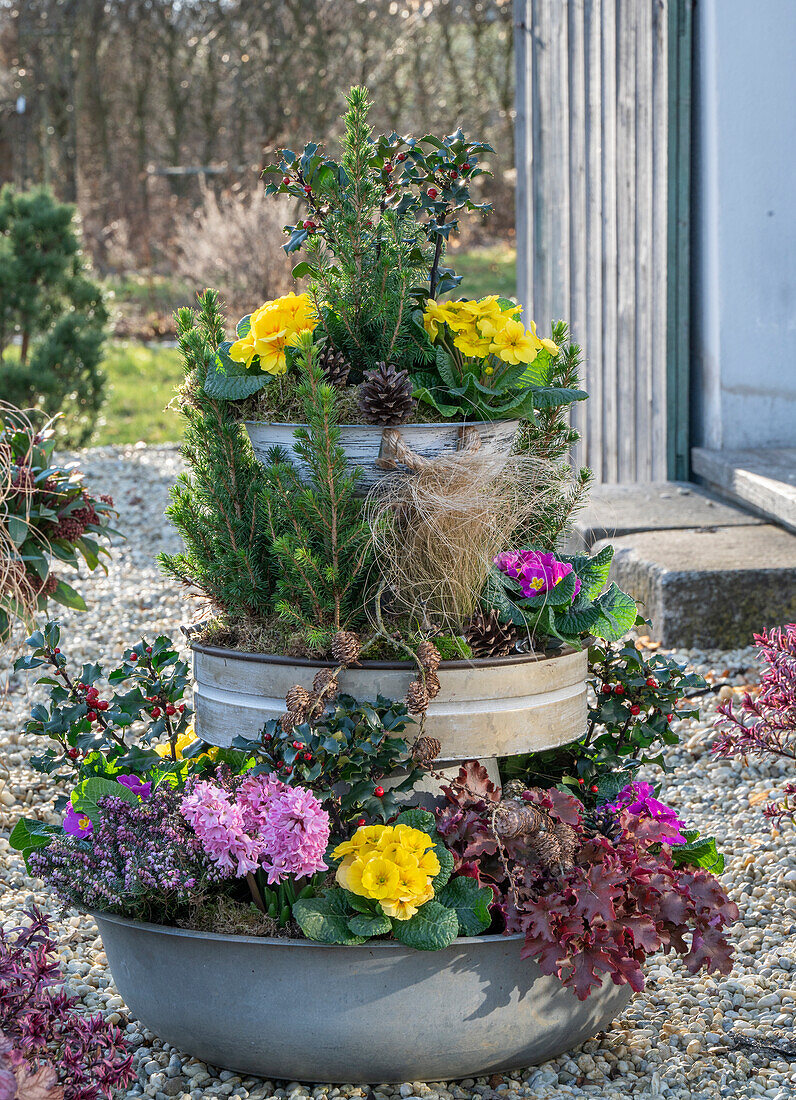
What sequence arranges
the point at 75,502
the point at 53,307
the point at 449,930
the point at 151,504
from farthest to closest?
the point at 53,307
the point at 151,504
the point at 75,502
the point at 449,930

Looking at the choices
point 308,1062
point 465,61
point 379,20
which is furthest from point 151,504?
point 465,61

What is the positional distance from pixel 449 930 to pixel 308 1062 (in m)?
0.29

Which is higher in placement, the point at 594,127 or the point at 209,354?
the point at 594,127

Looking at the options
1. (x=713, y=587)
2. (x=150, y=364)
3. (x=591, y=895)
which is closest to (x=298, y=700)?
(x=591, y=895)

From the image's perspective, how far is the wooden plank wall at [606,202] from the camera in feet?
14.8

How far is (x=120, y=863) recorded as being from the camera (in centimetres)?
168

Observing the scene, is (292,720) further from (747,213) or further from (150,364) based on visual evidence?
(150,364)

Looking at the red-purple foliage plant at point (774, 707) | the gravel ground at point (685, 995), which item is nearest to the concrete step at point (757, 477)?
the gravel ground at point (685, 995)

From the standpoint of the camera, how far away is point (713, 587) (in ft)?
10.9

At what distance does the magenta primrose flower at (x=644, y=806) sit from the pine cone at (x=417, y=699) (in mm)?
442

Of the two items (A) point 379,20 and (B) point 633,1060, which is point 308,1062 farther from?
(A) point 379,20

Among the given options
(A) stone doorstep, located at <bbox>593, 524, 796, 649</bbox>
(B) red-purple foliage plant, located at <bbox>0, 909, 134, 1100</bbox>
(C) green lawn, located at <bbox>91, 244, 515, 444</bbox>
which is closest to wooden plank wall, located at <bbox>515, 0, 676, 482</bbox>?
(A) stone doorstep, located at <bbox>593, 524, 796, 649</bbox>

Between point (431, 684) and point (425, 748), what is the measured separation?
9 cm

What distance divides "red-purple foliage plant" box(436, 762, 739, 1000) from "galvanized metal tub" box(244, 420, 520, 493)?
1.62ft
